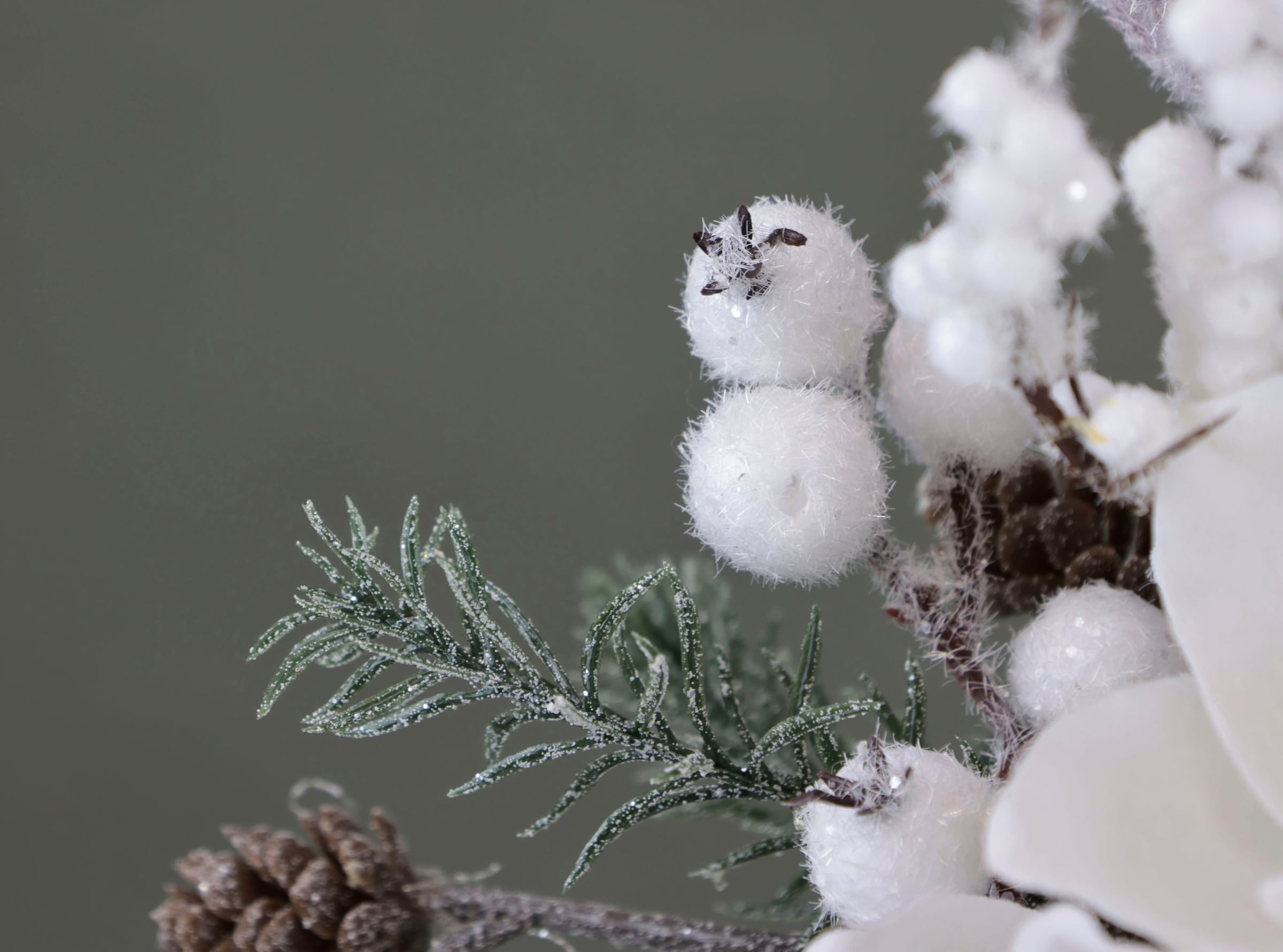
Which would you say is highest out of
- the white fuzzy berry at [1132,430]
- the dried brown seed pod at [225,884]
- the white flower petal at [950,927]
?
the dried brown seed pod at [225,884]

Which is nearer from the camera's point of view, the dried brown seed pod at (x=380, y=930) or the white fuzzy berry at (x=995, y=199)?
the white fuzzy berry at (x=995, y=199)

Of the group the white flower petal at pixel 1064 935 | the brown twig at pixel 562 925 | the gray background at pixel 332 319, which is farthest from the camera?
the gray background at pixel 332 319

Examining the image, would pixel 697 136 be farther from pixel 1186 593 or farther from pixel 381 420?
pixel 1186 593

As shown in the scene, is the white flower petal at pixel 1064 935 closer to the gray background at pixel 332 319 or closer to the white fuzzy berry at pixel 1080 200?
the white fuzzy berry at pixel 1080 200

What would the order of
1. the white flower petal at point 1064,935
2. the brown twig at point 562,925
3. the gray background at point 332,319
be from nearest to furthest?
the white flower petal at point 1064,935, the brown twig at point 562,925, the gray background at point 332,319

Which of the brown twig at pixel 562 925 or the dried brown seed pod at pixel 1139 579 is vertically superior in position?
the dried brown seed pod at pixel 1139 579

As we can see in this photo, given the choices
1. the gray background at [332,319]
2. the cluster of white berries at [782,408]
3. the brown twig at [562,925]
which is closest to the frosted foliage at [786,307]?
the cluster of white berries at [782,408]

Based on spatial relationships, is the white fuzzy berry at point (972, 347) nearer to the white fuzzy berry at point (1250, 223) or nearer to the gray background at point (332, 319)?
the white fuzzy berry at point (1250, 223)
